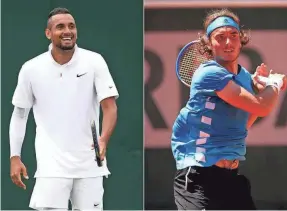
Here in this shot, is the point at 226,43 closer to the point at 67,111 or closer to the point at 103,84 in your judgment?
the point at 103,84

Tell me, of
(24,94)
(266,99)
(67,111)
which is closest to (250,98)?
(266,99)

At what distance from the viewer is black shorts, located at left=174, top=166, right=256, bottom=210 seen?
4.32 metres

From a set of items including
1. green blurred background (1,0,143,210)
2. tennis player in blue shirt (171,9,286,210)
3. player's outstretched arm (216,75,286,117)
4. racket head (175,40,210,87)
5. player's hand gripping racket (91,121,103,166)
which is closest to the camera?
player's outstretched arm (216,75,286,117)

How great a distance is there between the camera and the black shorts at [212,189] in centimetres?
432

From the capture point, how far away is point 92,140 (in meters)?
5.37

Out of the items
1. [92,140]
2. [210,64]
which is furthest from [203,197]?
[92,140]

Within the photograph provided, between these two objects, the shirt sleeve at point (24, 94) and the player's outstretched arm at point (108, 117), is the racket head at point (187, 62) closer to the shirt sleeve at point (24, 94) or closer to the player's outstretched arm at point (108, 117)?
the player's outstretched arm at point (108, 117)

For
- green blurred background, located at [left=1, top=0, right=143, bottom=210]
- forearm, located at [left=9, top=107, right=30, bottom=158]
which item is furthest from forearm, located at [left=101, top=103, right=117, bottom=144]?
green blurred background, located at [left=1, top=0, right=143, bottom=210]

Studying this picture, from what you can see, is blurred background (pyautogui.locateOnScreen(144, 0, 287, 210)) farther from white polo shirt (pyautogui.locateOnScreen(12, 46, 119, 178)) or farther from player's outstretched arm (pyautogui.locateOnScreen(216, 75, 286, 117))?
player's outstretched arm (pyautogui.locateOnScreen(216, 75, 286, 117))

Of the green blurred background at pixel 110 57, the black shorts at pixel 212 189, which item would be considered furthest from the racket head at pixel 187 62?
the green blurred background at pixel 110 57

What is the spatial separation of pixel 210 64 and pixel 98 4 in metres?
2.89

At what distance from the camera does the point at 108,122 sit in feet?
17.6

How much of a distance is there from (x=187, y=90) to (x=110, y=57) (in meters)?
0.74

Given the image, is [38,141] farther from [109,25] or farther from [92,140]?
[109,25]
